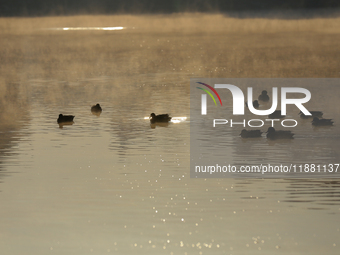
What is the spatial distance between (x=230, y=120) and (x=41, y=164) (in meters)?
9.81

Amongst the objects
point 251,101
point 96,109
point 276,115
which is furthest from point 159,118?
point 251,101

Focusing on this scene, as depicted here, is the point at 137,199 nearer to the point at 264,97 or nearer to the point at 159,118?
the point at 159,118

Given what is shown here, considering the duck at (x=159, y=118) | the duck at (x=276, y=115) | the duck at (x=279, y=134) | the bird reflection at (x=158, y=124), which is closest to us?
the duck at (x=279, y=134)

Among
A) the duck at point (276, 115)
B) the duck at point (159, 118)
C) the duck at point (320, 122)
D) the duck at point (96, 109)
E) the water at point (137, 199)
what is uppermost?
the duck at point (96, 109)

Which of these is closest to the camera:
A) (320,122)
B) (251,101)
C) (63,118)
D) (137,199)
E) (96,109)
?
(137,199)

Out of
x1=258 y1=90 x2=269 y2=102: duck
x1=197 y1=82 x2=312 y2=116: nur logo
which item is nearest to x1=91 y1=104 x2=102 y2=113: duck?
x1=197 y1=82 x2=312 y2=116: nur logo

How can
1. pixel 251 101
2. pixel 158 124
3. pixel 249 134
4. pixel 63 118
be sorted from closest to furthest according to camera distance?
1. pixel 249 134
2. pixel 158 124
3. pixel 63 118
4. pixel 251 101

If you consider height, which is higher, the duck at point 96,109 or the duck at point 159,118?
the duck at point 96,109

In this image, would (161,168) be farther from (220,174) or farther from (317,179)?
(317,179)

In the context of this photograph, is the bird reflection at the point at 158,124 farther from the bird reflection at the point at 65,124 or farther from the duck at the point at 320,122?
the duck at the point at 320,122

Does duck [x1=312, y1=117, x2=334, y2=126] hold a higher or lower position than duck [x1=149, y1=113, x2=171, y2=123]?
lower

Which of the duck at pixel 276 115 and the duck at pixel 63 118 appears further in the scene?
the duck at pixel 276 115

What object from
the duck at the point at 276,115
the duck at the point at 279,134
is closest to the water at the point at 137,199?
the duck at the point at 279,134

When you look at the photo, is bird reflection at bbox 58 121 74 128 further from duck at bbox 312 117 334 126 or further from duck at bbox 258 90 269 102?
duck at bbox 258 90 269 102
